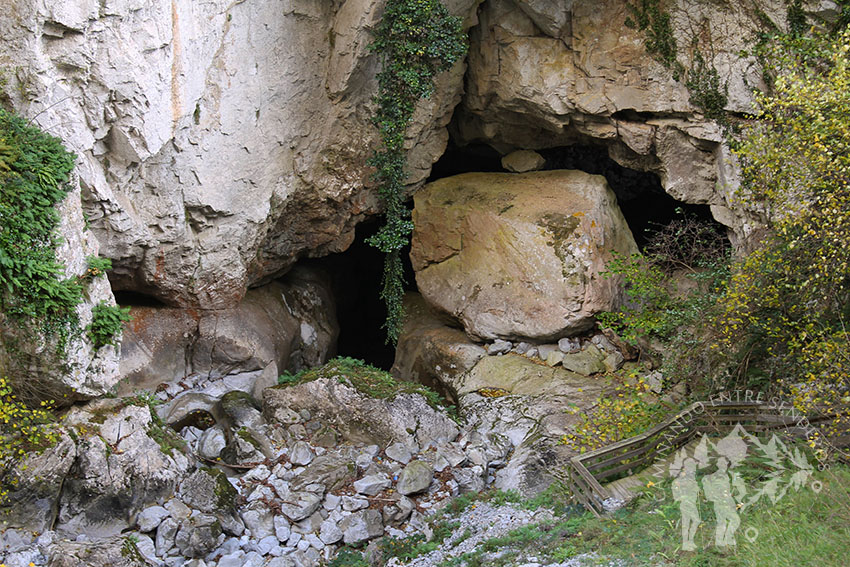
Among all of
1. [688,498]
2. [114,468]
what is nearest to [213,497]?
[114,468]

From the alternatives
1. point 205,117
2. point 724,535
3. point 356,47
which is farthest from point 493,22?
point 724,535

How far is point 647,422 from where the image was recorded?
28.0 feet

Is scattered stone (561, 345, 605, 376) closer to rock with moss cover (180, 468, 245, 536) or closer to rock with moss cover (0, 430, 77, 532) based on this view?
rock with moss cover (180, 468, 245, 536)

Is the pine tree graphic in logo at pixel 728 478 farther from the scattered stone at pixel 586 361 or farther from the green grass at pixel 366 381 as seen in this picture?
the green grass at pixel 366 381

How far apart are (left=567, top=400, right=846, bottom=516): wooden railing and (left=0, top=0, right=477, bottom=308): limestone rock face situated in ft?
22.2

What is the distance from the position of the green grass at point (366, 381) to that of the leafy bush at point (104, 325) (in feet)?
9.59

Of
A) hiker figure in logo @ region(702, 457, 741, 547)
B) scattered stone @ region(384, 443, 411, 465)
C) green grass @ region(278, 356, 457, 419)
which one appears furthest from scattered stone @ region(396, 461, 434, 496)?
hiker figure in logo @ region(702, 457, 741, 547)

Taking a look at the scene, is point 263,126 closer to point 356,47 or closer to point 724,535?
point 356,47

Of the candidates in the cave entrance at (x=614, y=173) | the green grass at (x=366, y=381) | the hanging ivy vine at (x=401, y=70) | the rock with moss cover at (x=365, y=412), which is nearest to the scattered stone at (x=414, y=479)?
the rock with moss cover at (x=365, y=412)

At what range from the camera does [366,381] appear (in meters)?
11.2

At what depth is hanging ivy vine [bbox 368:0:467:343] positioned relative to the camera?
36.2 feet

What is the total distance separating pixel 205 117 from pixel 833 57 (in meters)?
8.05

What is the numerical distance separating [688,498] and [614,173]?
29.6 feet

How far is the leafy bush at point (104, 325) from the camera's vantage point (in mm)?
8922
